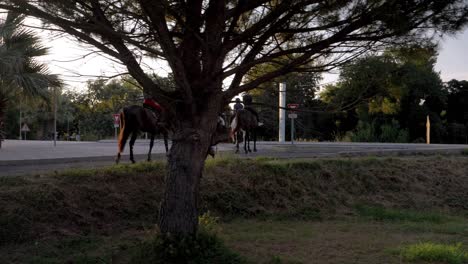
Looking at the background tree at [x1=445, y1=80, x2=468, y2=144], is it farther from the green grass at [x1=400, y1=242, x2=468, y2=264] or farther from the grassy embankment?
the green grass at [x1=400, y1=242, x2=468, y2=264]

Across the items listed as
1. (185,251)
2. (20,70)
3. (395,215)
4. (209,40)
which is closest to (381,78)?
(209,40)

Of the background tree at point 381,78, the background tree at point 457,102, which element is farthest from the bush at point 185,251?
the background tree at point 457,102

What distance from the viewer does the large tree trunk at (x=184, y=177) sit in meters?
6.07

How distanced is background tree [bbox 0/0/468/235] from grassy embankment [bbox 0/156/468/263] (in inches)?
41.7

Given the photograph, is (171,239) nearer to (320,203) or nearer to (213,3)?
(213,3)

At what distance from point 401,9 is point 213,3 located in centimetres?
217

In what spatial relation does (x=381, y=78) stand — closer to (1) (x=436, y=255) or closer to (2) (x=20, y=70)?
(1) (x=436, y=255)

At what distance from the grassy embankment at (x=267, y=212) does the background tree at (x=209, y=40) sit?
1.06 metres

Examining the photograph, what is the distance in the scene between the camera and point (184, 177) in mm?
6062

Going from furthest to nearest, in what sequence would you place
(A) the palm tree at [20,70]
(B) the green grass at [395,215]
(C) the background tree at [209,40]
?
1. (A) the palm tree at [20,70]
2. (B) the green grass at [395,215]
3. (C) the background tree at [209,40]

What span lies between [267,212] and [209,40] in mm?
4527

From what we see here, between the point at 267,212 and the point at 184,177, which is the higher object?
the point at 184,177

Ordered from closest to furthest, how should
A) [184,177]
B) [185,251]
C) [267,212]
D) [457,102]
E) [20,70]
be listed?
1. [185,251]
2. [184,177]
3. [267,212]
4. [20,70]
5. [457,102]

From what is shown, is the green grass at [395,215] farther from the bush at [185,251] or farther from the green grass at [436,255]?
the bush at [185,251]
